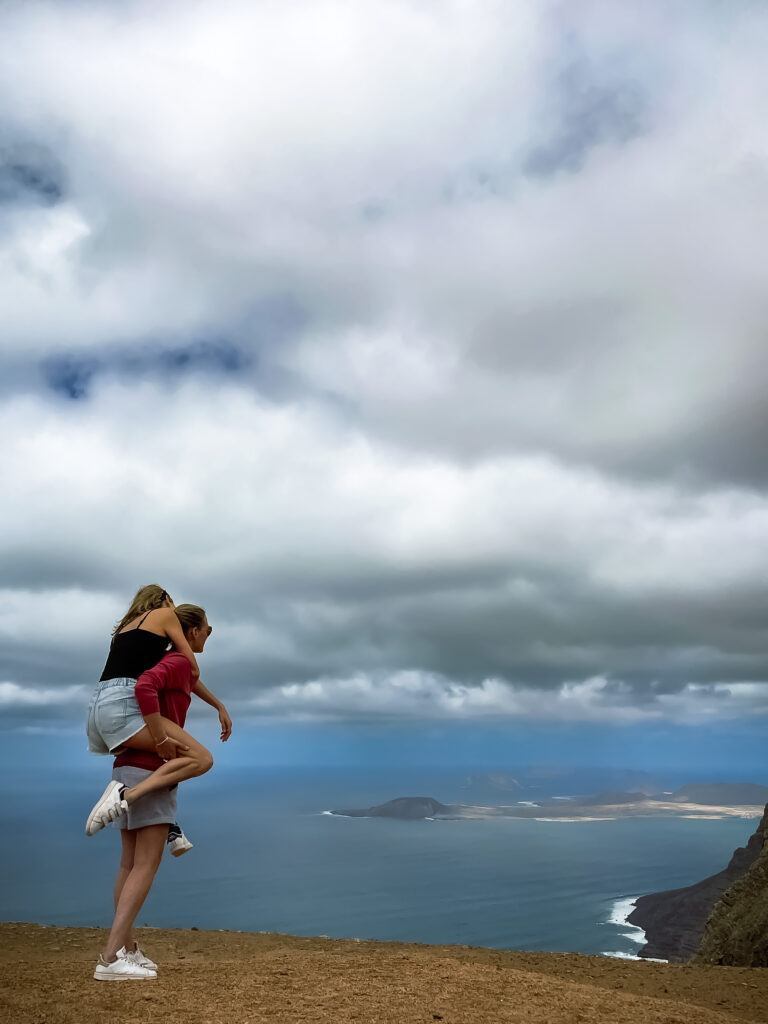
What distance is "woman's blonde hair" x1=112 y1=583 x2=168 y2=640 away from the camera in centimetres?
698

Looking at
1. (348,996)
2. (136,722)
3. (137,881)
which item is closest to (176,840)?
(137,881)

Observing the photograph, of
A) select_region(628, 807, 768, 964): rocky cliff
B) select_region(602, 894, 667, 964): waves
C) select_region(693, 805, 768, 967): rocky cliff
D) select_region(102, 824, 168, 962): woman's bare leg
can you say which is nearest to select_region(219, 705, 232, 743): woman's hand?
select_region(102, 824, 168, 962): woman's bare leg

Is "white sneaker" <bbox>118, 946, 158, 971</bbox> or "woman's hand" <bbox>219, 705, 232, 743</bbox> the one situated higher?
"woman's hand" <bbox>219, 705, 232, 743</bbox>

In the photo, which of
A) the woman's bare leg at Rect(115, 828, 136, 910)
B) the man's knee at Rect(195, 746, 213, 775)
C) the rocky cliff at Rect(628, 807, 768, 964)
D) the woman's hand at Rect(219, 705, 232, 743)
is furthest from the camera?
the rocky cliff at Rect(628, 807, 768, 964)

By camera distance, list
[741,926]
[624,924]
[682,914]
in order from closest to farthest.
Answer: [741,926] < [682,914] < [624,924]

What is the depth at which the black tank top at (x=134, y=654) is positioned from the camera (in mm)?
6633

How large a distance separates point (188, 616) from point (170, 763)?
1.28 meters

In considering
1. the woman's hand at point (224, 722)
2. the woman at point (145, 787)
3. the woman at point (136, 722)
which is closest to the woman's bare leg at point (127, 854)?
the woman at point (145, 787)

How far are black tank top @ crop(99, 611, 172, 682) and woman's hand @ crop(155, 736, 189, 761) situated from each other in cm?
59

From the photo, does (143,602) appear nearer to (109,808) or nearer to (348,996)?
(109,808)

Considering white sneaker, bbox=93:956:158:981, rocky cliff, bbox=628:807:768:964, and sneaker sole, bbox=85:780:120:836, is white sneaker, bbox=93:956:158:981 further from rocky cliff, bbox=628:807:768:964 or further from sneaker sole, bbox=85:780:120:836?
rocky cliff, bbox=628:807:768:964

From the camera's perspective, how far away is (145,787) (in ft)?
21.0

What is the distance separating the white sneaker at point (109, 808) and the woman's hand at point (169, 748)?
1.44ft

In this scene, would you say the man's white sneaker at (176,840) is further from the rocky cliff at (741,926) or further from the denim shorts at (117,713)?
the rocky cliff at (741,926)
